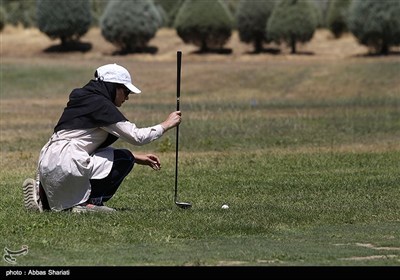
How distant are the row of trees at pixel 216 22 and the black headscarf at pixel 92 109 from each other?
40157mm

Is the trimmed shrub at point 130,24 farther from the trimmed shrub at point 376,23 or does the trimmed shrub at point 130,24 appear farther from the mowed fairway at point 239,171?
the trimmed shrub at point 376,23

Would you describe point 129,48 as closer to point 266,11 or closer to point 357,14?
point 266,11

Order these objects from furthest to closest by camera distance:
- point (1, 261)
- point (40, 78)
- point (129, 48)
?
point (129, 48) < point (40, 78) < point (1, 261)

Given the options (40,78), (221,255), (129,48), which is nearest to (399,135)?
(221,255)

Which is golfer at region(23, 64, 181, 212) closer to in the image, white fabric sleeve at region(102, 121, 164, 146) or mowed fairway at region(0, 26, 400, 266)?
white fabric sleeve at region(102, 121, 164, 146)

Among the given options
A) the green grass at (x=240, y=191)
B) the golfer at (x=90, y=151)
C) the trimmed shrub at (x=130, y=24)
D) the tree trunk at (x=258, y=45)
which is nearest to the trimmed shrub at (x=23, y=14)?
the trimmed shrub at (x=130, y=24)

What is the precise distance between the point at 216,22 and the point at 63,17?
295 inches

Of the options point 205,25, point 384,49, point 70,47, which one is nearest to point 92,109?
point 205,25

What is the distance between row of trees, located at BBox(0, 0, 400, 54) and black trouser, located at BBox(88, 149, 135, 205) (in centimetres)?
4013

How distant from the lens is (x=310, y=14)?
54.2m

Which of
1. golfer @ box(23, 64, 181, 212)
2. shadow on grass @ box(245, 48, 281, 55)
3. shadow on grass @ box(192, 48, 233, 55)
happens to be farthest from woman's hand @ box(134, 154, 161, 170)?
shadow on grass @ box(245, 48, 281, 55)

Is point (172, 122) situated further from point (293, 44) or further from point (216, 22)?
point (293, 44)

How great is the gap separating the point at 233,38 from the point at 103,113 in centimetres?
4682

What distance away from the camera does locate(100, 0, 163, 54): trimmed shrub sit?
55312mm
